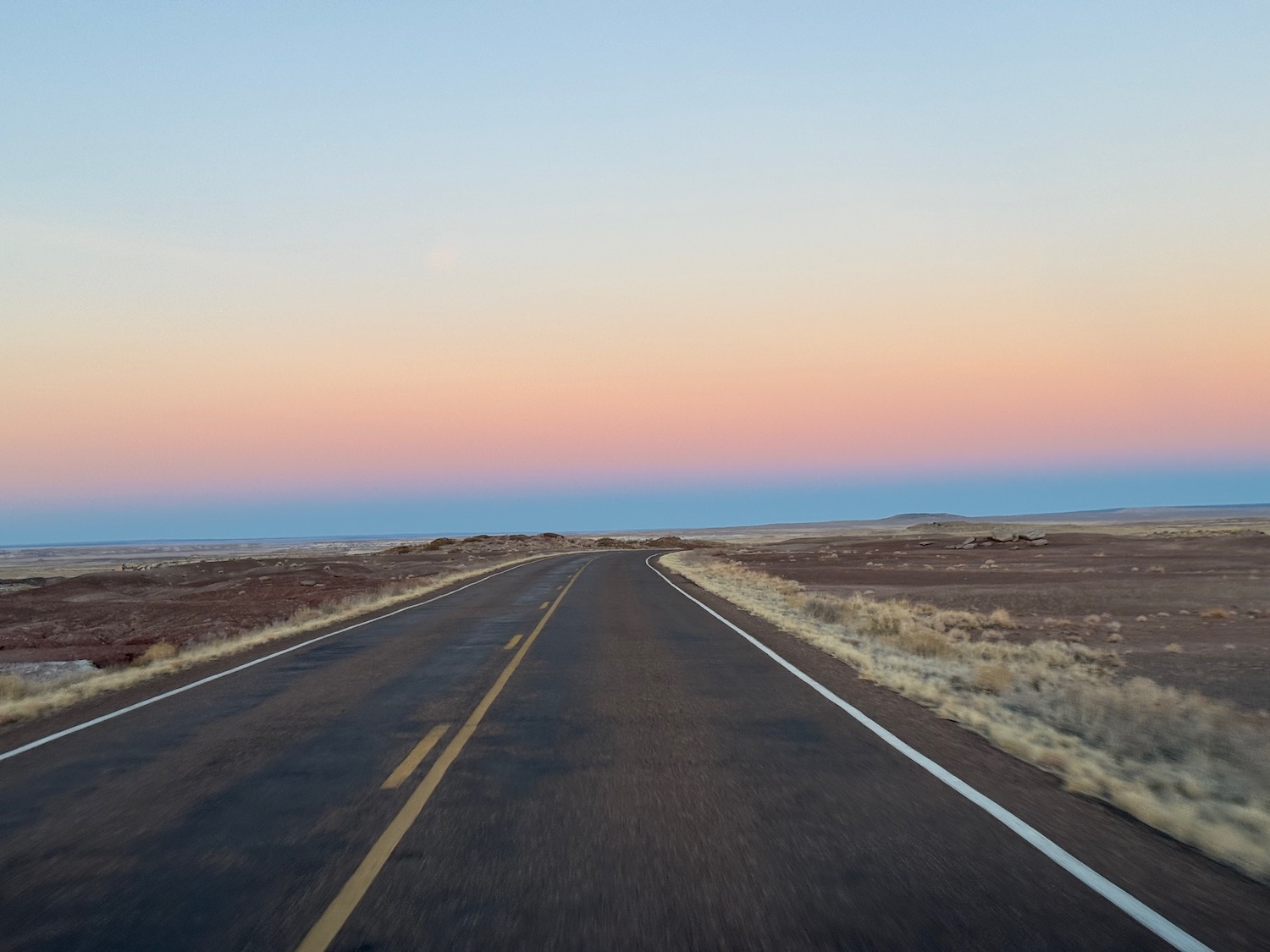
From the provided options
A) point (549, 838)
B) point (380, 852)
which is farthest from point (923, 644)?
point (380, 852)

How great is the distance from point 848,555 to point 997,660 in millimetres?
51921

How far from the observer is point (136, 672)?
1357 cm

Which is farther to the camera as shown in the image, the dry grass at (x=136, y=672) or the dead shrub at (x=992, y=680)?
the dead shrub at (x=992, y=680)

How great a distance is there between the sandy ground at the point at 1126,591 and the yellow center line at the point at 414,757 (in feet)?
36.4

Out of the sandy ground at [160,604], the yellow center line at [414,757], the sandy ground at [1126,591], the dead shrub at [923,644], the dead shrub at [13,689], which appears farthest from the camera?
the sandy ground at [160,604]

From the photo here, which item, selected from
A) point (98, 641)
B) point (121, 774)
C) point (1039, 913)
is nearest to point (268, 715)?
point (121, 774)

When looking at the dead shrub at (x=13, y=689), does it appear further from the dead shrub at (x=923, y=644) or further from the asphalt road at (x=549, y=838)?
the dead shrub at (x=923, y=644)

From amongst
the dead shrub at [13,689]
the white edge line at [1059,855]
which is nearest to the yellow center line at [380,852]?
the white edge line at [1059,855]

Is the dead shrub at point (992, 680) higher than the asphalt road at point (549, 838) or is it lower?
lower

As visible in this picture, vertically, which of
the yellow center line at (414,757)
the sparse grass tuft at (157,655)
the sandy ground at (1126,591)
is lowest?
the sandy ground at (1126,591)

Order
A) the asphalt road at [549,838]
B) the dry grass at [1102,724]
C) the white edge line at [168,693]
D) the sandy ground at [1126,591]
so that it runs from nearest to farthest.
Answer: the asphalt road at [549,838]
the dry grass at [1102,724]
the white edge line at [168,693]
the sandy ground at [1126,591]

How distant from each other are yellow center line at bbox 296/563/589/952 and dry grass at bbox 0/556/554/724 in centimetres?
591

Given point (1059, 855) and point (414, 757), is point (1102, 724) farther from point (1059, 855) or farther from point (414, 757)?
point (414, 757)

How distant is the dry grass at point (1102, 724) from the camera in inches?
231
